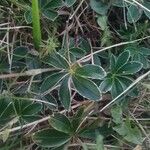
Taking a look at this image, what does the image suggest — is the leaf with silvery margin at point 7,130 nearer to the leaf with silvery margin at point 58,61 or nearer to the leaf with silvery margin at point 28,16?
the leaf with silvery margin at point 58,61

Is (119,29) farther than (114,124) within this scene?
Yes

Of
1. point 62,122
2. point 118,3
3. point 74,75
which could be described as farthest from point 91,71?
point 118,3

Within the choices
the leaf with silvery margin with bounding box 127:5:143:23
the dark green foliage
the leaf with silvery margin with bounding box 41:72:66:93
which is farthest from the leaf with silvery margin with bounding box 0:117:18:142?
the leaf with silvery margin with bounding box 127:5:143:23

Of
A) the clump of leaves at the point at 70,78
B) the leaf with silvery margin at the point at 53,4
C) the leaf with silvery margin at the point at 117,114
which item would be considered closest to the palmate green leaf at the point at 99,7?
the leaf with silvery margin at the point at 53,4

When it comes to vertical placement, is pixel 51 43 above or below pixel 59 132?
above

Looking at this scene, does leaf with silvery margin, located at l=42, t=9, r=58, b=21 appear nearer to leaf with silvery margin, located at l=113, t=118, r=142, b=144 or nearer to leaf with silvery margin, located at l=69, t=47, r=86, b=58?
leaf with silvery margin, located at l=69, t=47, r=86, b=58

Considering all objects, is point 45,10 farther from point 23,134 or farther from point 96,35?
point 23,134

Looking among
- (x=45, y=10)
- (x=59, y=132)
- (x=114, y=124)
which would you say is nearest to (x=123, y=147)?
(x=114, y=124)
